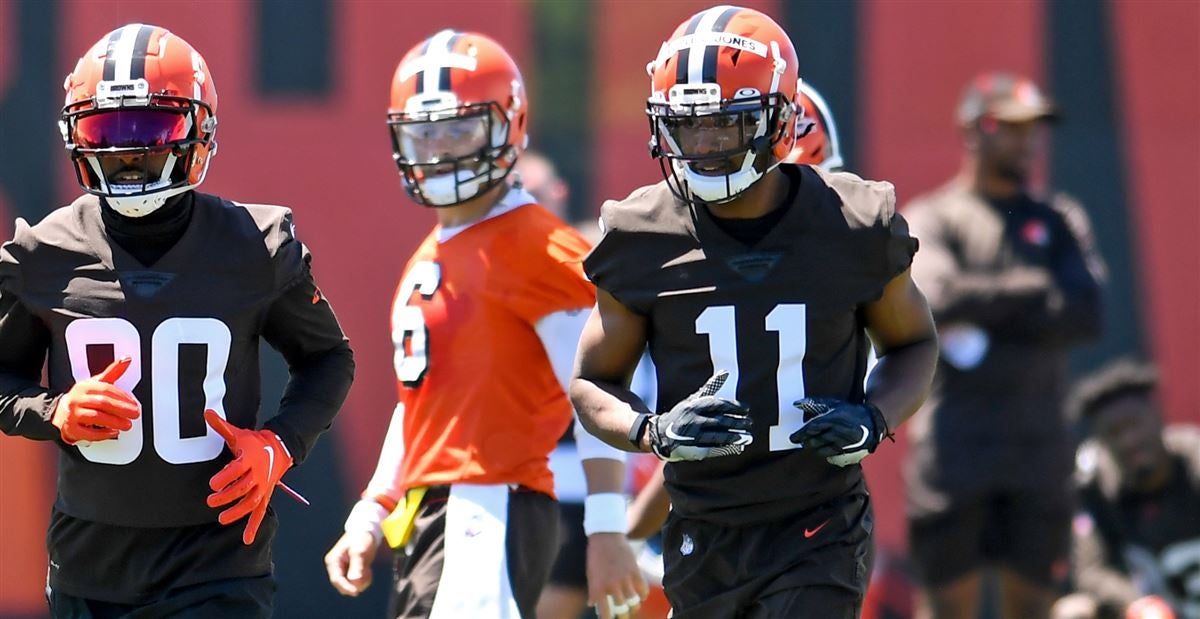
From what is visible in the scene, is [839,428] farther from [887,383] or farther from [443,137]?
[443,137]

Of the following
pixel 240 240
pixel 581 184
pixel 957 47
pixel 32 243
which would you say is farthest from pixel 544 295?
pixel 957 47

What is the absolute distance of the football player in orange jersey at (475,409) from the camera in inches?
160

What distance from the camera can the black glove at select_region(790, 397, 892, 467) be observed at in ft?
11.1

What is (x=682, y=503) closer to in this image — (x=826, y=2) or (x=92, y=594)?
(x=92, y=594)

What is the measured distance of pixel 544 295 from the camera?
13.7 ft

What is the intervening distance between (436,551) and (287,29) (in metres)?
3.65

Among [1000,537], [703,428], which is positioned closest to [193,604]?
[703,428]

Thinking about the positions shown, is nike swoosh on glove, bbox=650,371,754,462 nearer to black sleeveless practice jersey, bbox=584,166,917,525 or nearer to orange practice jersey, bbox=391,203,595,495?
black sleeveless practice jersey, bbox=584,166,917,525

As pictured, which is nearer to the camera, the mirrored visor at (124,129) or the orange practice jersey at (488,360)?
the mirrored visor at (124,129)

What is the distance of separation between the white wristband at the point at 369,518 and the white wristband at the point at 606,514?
497mm

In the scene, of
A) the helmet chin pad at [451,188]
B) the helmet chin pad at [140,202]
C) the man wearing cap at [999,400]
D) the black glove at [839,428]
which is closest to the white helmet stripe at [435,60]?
the helmet chin pad at [451,188]

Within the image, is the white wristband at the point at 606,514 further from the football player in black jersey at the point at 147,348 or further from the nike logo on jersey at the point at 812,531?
the football player in black jersey at the point at 147,348

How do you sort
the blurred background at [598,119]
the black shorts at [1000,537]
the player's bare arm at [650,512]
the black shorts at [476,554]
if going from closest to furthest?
the black shorts at [476,554] < the player's bare arm at [650,512] < the black shorts at [1000,537] < the blurred background at [598,119]

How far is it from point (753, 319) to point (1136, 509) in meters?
3.74
